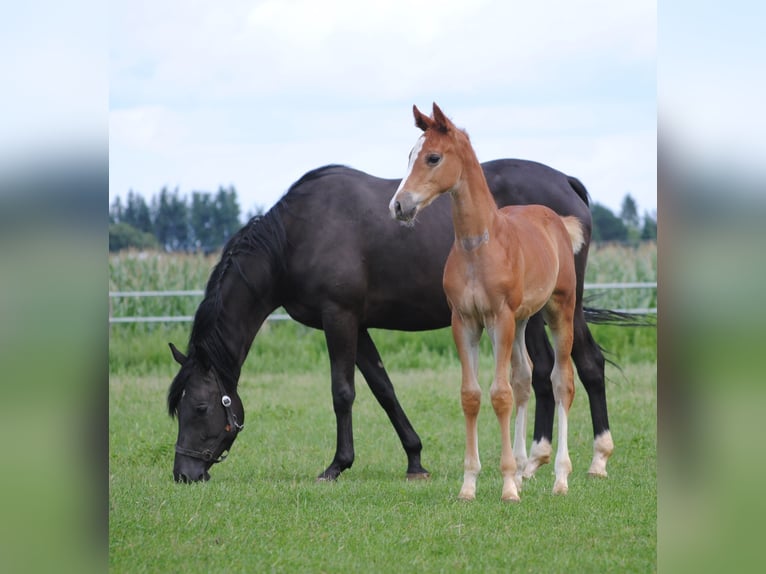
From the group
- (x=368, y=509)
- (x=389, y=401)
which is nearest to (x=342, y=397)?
(x=389, y=401)

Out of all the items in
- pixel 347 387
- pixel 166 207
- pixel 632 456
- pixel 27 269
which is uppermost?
pixel 166 207

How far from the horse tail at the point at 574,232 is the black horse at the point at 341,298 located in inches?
17.5

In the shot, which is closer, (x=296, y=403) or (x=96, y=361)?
(x=96, y=361)

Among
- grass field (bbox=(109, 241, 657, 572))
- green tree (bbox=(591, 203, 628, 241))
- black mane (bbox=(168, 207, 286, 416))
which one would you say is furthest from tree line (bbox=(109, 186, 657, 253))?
A: black mane (bbox=(168, 207, 286, 416))

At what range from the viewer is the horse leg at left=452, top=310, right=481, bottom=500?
562 cm

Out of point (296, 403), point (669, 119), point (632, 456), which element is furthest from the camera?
point (296, 403)

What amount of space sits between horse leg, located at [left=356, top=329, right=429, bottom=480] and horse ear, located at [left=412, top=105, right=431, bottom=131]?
8.12ft

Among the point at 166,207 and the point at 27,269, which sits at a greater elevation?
the point at 166,207

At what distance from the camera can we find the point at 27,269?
93.4 inches

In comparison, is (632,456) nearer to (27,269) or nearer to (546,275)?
(546,275)

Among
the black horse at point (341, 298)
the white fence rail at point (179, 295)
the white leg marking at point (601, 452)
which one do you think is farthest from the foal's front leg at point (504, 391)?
the white fence rail at point (179, 295)

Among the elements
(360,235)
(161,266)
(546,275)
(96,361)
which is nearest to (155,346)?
(161,266)

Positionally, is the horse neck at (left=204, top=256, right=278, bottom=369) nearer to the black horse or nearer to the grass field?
the black horse

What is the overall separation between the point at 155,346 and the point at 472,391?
32.0 feet
